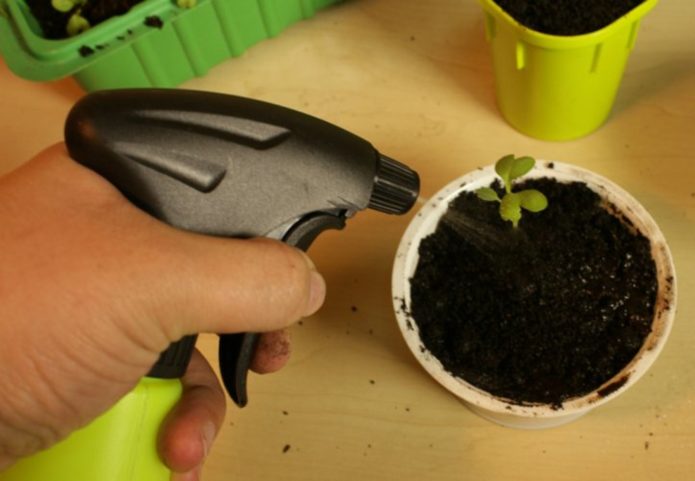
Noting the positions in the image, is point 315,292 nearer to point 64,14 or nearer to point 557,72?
point 557,72

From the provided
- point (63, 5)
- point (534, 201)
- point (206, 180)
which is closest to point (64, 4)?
point (63, 5)

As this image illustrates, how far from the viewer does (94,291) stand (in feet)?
1.42

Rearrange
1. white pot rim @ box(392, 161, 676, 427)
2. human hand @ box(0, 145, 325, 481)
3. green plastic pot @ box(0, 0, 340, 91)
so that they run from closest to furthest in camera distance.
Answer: human hand @ box(0, 145, 325, 481)
white pot rim @ box(392, 161, 676, 427)
green plastic pot @ box(0, 0, 340, 91)

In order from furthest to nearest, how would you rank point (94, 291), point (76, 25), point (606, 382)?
point (76, 25)
point (606, 382)
point (94, 291)

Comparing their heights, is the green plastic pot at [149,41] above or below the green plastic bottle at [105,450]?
above

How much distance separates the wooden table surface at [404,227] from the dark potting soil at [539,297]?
0.08m

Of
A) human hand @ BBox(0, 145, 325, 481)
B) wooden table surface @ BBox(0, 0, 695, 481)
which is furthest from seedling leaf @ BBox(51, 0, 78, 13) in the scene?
human hand @ BBox(0, 145, 325, 481)

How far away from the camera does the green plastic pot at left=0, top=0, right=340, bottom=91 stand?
0.74m

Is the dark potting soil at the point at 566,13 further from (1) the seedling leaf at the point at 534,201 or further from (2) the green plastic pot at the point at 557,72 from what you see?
(1) the seedling leaf at the point at 534,201

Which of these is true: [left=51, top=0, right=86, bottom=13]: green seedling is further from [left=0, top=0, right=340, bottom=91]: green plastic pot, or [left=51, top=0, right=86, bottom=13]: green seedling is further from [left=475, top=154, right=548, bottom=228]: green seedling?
[left=475, top=154, right=548, bottom=228]: green seedling

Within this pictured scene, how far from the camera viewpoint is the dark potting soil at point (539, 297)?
619 millimetres

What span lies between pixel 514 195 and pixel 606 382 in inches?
7.0

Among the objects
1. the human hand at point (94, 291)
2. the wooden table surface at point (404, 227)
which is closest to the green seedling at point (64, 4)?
the wooden table surface at point (404, 227)

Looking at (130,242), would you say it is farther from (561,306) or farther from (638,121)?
(638,121)
